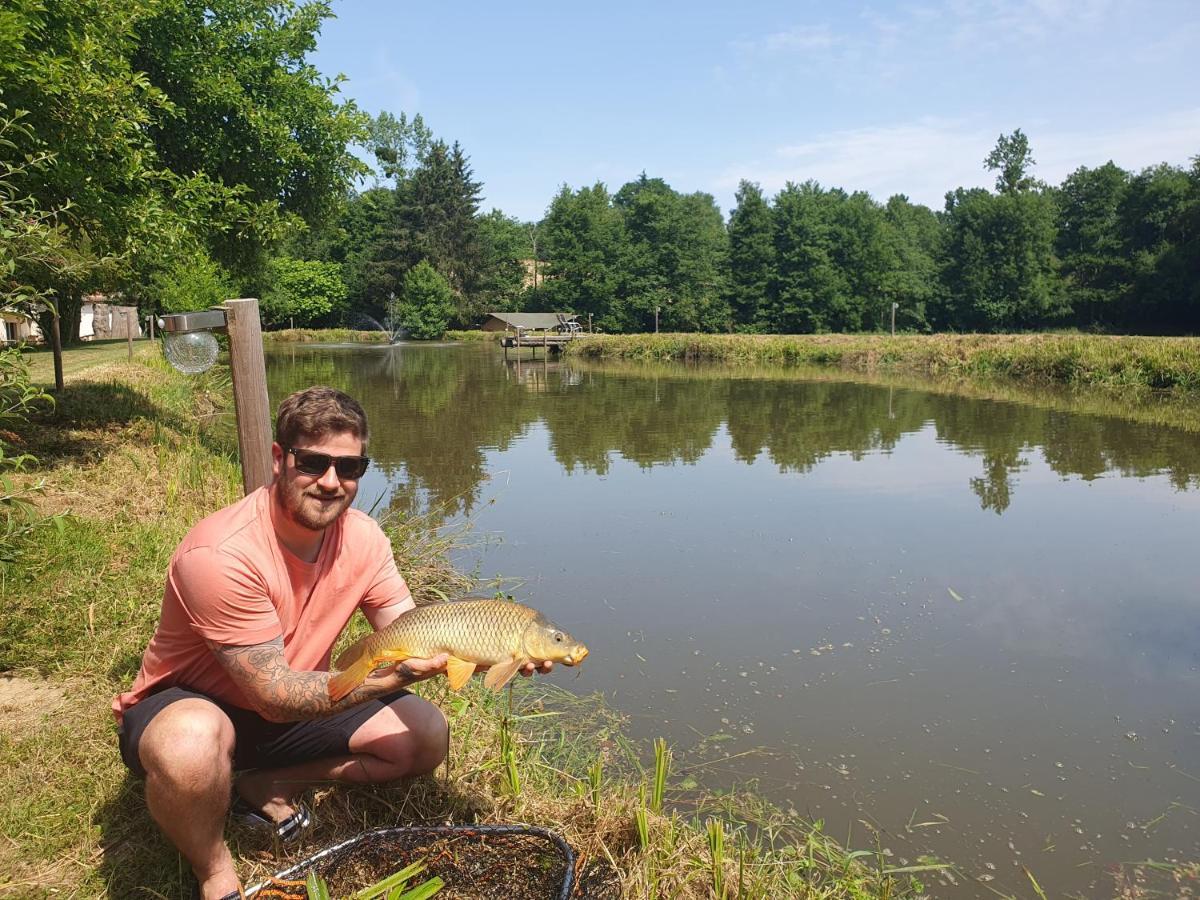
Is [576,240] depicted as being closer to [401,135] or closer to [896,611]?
[401,135]

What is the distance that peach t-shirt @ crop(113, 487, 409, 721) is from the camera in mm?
2494

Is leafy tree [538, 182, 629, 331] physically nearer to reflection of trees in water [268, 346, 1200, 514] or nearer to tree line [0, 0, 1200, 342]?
tree line [0, 0, 1200, 342]

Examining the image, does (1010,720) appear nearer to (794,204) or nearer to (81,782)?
(81,782)

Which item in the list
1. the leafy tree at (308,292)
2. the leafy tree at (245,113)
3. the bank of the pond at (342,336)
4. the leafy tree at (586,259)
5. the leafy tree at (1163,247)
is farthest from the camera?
the leafy tree at (586,259)

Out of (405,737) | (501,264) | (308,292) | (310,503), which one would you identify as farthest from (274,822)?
(501,264)

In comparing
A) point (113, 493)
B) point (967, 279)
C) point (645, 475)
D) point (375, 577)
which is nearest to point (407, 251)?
point (967, 279)

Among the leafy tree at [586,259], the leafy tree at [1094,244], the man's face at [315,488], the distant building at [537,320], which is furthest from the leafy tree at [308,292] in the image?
the man's face at [315,488]

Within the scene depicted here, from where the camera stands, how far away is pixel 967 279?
5919cm

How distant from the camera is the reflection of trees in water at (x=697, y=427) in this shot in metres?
13.7

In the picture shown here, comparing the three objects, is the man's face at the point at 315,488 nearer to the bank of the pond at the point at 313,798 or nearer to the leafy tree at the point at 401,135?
the bank of the pond at the point at 313,798

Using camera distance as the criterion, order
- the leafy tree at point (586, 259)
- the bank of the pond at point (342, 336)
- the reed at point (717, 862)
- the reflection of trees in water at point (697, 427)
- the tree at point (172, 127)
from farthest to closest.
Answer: the leafy tree at point (586, 259) → the bank of the pond at point (342, 336) → the reflection of trees in water at point (697, 427) → the tree at point (172, 127) → the reed at point (717, 862)

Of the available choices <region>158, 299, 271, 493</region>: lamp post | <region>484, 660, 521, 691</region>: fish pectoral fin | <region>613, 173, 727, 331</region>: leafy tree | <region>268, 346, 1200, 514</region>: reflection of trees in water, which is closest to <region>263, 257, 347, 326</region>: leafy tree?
<region>613, 173, 727, 331</region>: leafy tree

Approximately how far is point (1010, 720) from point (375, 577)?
14.1 ft

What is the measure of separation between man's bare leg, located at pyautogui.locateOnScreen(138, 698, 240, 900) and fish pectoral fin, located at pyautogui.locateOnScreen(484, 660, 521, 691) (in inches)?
33.3
